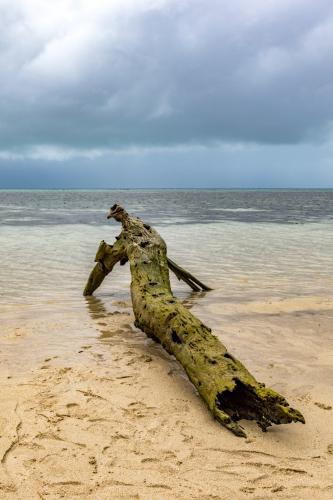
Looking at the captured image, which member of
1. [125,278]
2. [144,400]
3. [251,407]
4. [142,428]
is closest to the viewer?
[142,428]

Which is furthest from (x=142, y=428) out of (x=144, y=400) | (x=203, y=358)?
(x=203, y=358)

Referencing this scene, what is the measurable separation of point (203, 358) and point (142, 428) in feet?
3.26

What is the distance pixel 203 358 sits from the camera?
4578 millimetres

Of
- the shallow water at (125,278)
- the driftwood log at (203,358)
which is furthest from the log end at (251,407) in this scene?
the shallow water at (125,278)

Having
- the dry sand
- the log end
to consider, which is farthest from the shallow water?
the log end

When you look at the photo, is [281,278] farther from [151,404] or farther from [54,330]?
[151,404]

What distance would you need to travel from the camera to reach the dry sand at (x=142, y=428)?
3188mm

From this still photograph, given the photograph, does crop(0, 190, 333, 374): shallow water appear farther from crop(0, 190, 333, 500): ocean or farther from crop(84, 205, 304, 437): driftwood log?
crop(84, 205, 304, 437): driftwood log

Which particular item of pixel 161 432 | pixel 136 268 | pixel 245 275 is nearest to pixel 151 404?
pixel 161 432

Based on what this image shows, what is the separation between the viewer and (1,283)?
427 inches

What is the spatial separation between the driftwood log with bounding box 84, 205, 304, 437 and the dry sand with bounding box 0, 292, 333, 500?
0.55ft

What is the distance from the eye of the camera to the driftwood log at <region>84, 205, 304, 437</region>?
13.0ft

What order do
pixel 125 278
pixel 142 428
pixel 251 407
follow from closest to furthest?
pixel 142 428 → pixel 251 407 → pixel 125 278

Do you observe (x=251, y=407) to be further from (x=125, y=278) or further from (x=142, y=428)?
(x=125, y=278)
